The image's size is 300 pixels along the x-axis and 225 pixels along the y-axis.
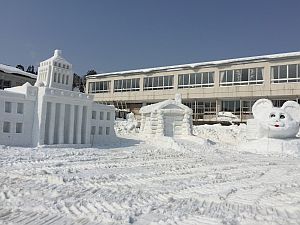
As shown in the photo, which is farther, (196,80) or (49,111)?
(196,80)

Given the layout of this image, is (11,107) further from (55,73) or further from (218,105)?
(218,105)

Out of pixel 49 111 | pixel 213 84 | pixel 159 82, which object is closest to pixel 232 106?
pixel 213 84

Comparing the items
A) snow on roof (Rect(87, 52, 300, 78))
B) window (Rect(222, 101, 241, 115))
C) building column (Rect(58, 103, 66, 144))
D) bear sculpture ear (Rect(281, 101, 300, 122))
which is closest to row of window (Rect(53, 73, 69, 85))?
building column (Rect(58, 103, 66, 144))

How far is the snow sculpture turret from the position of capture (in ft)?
74.7

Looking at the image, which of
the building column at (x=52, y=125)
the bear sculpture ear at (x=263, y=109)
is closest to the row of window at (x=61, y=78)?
the building column at (x=52, y=125)

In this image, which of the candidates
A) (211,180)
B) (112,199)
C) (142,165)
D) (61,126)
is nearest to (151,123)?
(61,126)

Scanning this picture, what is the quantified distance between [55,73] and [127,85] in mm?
26635

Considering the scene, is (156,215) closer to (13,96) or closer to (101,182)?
(101,182)

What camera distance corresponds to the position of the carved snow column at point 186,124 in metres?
29.2

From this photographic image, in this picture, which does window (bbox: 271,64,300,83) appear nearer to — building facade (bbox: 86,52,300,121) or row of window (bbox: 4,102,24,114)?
building facade (bbox: 86,52,300,121)

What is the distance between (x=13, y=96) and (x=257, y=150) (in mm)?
16771

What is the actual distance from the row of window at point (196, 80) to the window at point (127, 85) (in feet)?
23.5

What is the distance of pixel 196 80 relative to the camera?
4303cm

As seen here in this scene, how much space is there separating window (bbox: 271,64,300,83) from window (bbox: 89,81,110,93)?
2498 cm
